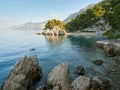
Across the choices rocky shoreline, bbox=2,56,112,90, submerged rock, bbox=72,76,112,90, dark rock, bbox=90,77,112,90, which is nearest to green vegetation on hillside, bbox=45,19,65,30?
rocky shoreline, bbox=2,56,112,90

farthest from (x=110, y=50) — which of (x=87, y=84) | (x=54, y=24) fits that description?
(x=54, y=24)

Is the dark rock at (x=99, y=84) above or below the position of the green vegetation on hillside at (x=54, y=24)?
below

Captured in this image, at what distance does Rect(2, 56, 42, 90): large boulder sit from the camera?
26375mm

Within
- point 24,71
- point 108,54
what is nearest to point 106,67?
point 108,54

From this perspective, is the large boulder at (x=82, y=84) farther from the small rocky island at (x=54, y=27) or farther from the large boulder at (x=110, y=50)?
the small rocky island at (x=54, y=27)

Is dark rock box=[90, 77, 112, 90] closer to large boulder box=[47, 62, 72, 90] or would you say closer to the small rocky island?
large boulder box=[47, 62, 72, 90]

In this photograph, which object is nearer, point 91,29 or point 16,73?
point 16,73

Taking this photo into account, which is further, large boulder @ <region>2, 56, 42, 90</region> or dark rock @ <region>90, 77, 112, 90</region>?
large boulder @ <region>2, 56, 42, 90</region>

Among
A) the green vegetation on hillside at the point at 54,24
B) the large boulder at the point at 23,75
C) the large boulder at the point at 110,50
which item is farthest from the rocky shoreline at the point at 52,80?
the green vegetation on hillside at the point at 54,24

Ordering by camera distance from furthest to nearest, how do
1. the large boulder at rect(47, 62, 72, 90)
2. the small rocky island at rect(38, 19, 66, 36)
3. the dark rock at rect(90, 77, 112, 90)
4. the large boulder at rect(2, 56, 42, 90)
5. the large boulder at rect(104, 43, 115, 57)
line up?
the small rocky island at rect(38, 19, 66, 36)
the large boulder at rect(104, 43, 115, 57)
the large boulder at rect(2, 56, 42, 90)
the large boulder at rect(47, 62, 72, 90)
the dark rock at rect(90, 77, 112, 90)

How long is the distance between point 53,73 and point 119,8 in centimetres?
3738

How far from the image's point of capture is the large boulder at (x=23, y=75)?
2638cm

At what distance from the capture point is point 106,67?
1532 inches

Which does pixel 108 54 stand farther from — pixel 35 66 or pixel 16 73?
pixel 16 73
